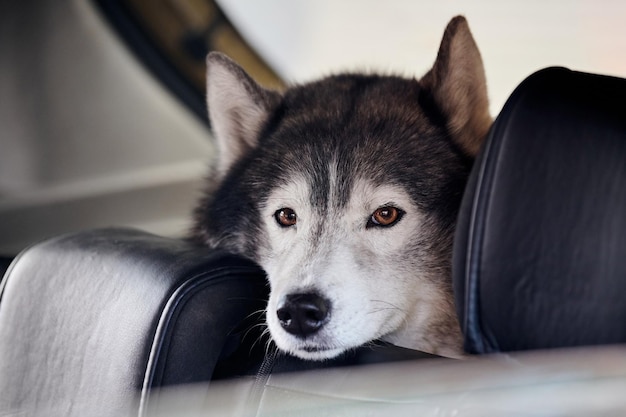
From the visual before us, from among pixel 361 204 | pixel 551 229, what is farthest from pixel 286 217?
pixel 551 229

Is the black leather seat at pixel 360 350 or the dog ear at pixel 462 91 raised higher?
the dog ear at pixel 462 91

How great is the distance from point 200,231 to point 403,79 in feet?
2.27

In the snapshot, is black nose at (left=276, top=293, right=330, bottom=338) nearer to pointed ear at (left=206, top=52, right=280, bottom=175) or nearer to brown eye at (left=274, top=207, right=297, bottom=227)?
brown eye at (left=274, top=207, right=297, bottom=227)

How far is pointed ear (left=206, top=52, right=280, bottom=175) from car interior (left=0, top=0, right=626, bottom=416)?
39 centimetres

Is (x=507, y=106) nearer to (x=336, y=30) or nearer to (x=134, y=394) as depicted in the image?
(x=134, y=394)

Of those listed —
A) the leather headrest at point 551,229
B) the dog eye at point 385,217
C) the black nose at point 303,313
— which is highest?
the leather headrest at point 551,229

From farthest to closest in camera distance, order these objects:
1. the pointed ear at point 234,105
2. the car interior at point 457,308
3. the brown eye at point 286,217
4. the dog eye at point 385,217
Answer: the pointed ear at point 234,105
the brown eye at point 286,217
the dog eye at point 385,217
the car interior at point 457,308

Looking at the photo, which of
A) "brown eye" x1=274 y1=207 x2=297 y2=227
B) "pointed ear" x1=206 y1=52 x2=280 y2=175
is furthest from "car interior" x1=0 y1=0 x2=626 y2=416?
"pointed ear" x1=206 y1=52 x2=280 y2=175

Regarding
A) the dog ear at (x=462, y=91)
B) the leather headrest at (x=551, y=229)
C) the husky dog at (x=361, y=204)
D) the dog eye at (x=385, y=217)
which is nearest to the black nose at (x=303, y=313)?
the husky dog at (x=361, y=204)

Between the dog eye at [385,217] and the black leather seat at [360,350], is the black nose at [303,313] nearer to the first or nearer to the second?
the black leather seat at [360,350]

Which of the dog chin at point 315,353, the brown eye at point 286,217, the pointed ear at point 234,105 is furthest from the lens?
the pointed ear at point 234,105

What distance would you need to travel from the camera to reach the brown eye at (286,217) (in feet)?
6.31

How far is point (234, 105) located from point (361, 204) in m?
0.53

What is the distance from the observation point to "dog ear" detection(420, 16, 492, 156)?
5.95 feet
